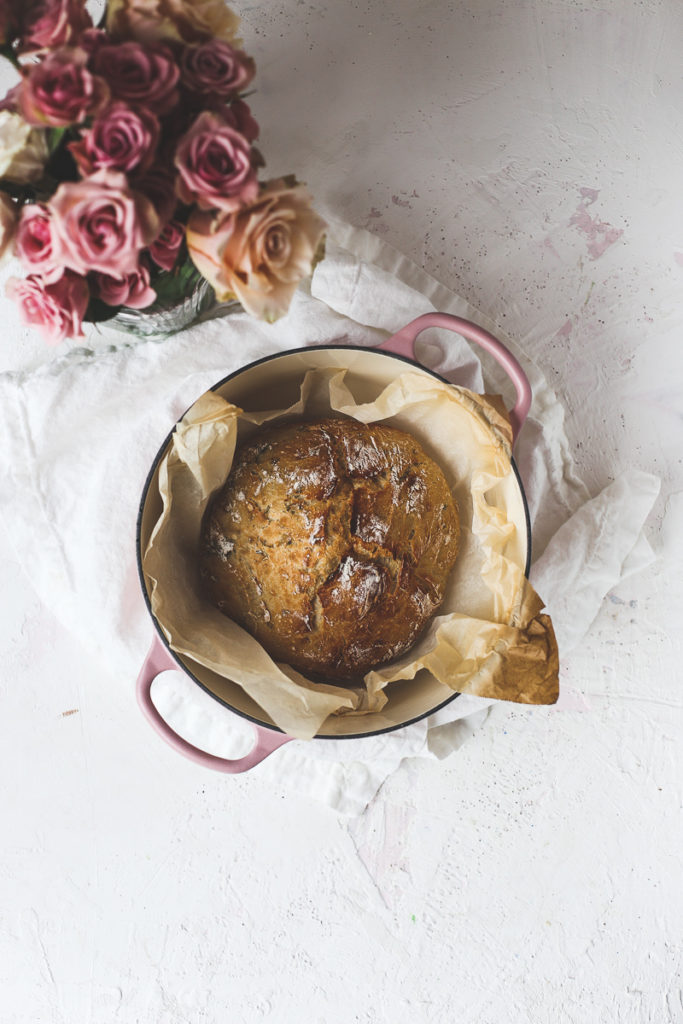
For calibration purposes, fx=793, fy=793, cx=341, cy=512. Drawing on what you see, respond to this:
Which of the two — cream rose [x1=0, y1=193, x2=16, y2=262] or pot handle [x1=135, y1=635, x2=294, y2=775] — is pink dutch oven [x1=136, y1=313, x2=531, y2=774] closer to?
pot handle [x1=135, y1=635, x2=294, y2=775]

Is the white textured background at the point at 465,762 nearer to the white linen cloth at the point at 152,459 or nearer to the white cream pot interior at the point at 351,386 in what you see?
the white linen cloth at the point at 152,459

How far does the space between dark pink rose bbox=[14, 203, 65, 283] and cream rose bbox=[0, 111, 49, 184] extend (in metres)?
0.03

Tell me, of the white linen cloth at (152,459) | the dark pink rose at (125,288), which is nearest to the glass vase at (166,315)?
the white linen cloth at (152,459)

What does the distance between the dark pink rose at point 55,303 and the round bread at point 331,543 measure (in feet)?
1.08

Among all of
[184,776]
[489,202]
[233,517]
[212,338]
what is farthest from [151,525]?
[489,202]

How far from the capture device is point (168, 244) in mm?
613

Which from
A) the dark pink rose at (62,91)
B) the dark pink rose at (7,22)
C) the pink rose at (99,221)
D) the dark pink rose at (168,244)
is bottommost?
the dark pink rose at (168,244)

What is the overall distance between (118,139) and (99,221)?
0.18 feet

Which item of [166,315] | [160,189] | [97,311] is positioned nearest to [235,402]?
[166,315]

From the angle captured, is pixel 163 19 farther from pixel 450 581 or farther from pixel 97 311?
pixel 450 581

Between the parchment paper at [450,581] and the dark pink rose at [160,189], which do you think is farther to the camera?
the parchment paper at [450,581]

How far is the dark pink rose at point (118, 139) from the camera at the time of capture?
0.53 m

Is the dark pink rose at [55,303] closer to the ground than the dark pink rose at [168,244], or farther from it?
closer to the ground

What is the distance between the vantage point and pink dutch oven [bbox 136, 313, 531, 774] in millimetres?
841
